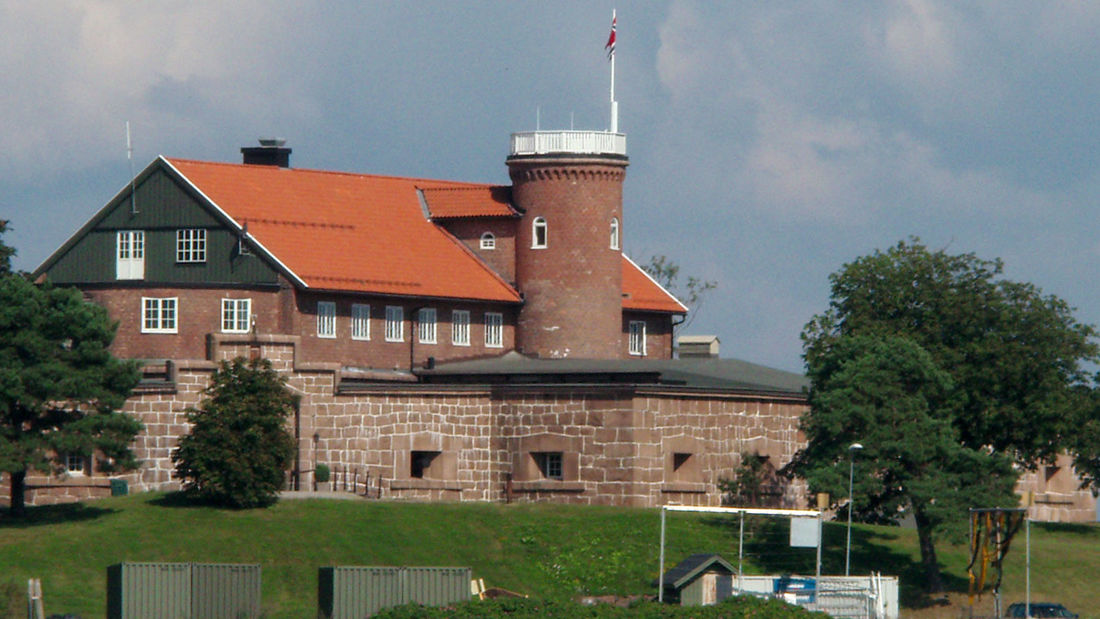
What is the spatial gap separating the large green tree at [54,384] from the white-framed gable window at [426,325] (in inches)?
624

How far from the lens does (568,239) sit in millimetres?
82938

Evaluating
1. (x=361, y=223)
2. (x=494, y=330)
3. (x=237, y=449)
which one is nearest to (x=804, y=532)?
(x=237, y=449)

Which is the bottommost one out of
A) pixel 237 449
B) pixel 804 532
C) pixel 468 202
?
pixel 804 532

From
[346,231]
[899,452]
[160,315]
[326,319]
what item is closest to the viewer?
[899,452]

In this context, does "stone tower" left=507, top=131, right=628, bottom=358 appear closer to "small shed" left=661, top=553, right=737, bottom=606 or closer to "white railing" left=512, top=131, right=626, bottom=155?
"white railing" left=512, top=131, right=626, bottom=155

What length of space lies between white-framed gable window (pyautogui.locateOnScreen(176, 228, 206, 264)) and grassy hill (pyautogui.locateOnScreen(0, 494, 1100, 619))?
1218 cm

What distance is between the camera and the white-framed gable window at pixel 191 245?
78.8 meters

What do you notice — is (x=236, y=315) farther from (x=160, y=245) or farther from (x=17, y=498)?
(x=17, y=498)

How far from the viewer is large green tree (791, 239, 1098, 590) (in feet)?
226

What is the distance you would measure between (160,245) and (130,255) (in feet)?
3.92

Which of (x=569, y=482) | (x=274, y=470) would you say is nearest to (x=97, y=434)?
(x=274, y=470)

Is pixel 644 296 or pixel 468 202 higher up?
pixel 468 202

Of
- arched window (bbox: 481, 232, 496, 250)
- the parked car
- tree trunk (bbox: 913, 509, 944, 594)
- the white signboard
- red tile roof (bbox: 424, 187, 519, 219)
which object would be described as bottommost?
the parked car

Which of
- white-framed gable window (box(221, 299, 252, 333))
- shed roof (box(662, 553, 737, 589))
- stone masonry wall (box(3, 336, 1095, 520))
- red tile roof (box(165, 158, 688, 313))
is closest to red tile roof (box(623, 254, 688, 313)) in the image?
red tile roof (box(165, 158, 688, 313))
